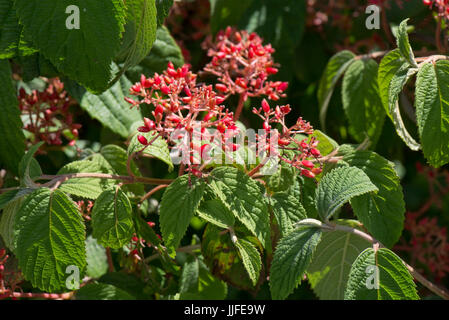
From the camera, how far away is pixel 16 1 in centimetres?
110

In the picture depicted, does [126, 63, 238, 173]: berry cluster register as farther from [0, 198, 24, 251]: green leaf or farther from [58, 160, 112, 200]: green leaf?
[0, 198, 24, 251]: green leaf

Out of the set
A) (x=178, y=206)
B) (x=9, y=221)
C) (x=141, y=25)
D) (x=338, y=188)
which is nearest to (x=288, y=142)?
(x=338, y=188)

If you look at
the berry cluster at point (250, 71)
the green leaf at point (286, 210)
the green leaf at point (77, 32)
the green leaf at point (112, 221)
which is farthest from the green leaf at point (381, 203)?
the green leaf at point (77, 32)

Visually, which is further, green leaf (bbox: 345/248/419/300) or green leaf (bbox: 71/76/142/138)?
green leaf (bbox: 71/76/142/138)

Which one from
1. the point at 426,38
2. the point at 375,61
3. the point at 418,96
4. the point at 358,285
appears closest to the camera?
the point at 358,285

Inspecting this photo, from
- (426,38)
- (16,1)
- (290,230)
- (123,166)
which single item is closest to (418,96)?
(290,230)

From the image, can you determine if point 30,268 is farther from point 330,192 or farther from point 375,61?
point 375,61

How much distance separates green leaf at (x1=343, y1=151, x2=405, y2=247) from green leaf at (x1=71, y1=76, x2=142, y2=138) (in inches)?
22.7

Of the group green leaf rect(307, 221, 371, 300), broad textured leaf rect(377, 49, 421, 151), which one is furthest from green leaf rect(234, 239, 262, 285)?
broad textured leaf rect(377, 49, 421, 151)

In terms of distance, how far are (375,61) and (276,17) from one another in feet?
1.29

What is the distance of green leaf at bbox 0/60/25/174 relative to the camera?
4.51 feet

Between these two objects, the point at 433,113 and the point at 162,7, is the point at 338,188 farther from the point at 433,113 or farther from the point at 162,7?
the point at 162,7

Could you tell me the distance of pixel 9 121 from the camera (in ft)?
4.52

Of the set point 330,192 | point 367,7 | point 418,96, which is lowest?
point 330,192
